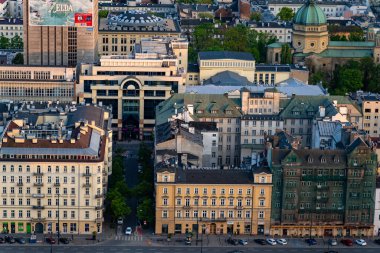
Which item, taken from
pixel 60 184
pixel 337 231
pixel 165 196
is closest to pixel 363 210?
pixel 337 231

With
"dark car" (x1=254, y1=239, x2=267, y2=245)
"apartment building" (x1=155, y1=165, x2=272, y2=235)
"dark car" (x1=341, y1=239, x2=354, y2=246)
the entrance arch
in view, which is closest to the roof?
"apartment building" (x1=155, y1=165, x2=272, y2=235)

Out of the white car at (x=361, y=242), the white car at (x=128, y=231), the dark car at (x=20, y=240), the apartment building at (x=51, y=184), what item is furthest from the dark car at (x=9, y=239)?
the white car at (x=361, y=242)

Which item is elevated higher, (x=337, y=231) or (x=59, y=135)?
(x=59, y=135)

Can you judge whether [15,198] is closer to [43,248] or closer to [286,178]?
[43,248]

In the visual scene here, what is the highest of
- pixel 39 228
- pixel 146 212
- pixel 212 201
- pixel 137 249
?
pixel 212 201

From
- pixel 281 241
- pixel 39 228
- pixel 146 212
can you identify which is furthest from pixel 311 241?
pixel 39 228

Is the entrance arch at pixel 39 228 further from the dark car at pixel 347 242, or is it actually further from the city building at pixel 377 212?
the city building at pixel 377 212

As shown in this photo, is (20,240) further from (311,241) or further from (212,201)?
(311,241)
